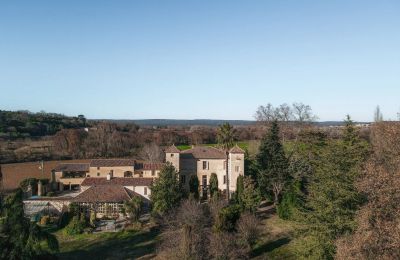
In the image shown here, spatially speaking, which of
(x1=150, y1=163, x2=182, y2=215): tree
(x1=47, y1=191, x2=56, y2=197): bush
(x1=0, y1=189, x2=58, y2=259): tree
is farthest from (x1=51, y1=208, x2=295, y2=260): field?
(x1=47, y1=191, x2=56, y2=197): bush

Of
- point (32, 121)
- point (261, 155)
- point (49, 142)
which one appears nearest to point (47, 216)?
point (261, 155)

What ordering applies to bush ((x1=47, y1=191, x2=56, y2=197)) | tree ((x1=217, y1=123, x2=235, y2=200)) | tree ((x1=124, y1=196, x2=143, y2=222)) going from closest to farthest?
tree ((x1=124, y1=196, x2=143, y2=222)), bush ((x1=47, y1=191, x2=56, y2=197)), tree ((x1=217, y1=123, x2=235, y2=200))

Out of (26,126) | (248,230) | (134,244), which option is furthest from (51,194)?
(26,126)

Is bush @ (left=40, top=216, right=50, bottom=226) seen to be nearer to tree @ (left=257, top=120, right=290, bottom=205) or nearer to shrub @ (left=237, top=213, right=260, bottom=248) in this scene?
shrub @ (left=237, top=213, right=260, bottom=248)

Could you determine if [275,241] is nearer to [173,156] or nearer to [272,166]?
[272,166]

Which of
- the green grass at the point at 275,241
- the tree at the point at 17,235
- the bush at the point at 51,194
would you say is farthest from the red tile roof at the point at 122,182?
the tree at the point at 17,235

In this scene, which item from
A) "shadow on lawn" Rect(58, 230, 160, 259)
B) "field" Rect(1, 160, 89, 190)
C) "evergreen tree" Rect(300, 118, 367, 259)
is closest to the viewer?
"evergreen tree" Rect(300, 118, 367, 259)

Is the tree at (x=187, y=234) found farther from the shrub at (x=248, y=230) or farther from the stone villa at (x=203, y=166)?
the stone villa at (x=203, y=166)

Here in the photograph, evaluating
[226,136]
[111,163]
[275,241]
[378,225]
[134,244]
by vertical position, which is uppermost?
[226,136]
